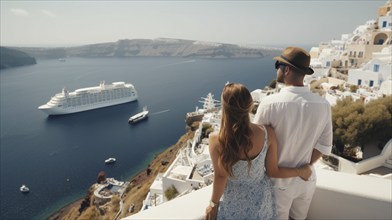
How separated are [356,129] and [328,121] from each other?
6067 millimetres

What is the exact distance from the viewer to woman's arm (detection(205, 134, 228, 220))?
4.07ft

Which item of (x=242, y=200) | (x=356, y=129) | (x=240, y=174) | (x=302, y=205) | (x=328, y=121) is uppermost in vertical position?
(x=328, y=121)

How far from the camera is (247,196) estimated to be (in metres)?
1.33

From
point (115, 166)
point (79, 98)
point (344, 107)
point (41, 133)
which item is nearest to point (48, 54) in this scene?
point (79, 98)

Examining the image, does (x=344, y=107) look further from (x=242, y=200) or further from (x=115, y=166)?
(x=115, y=166)

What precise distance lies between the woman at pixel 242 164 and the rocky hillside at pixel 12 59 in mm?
96383

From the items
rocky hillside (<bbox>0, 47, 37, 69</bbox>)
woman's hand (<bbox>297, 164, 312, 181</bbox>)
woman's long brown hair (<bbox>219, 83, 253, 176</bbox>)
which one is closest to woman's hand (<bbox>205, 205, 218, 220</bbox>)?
woman's long brown hair (<bbox>219, 83, 253, 176</bbox>)

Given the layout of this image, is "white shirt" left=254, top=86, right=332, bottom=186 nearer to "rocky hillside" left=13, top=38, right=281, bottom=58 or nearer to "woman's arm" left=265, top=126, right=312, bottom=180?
"woman's arm" left=265, top=126, right=312, bottom=180

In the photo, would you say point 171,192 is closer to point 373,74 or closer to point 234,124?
point 234,124

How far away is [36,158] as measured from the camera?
2112 cm

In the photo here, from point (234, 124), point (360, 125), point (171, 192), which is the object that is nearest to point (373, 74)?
point (360, 125)

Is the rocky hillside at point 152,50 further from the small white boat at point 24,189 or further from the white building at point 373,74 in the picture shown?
the small white boat at point 24,189

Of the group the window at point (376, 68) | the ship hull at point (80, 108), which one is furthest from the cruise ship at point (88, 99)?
the window at point (376, 68)

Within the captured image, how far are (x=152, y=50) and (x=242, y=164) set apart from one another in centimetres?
13196
